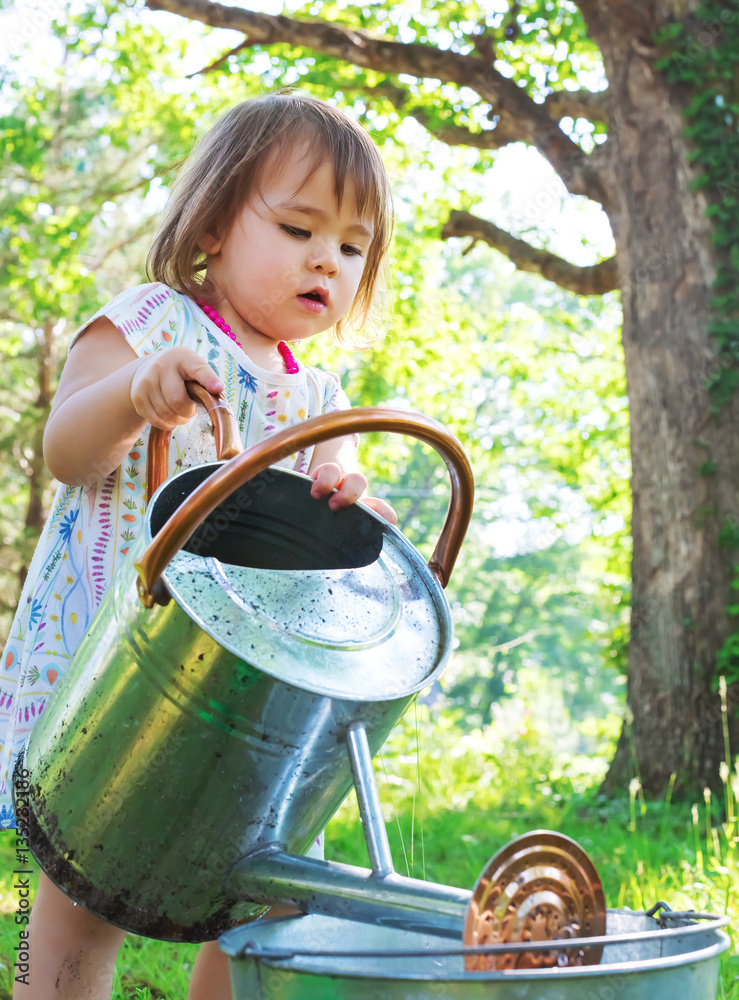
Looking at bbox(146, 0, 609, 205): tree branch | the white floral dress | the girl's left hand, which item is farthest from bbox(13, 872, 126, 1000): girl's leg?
bbox(146, 0, 609, 205): tree branch

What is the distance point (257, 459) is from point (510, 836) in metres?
3.19

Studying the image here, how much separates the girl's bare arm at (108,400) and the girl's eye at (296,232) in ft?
1.04

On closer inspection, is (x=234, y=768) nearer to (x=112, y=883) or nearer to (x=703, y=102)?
(x=112, y=883)

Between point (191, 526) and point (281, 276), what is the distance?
0.71 metres

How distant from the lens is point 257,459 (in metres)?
0.83

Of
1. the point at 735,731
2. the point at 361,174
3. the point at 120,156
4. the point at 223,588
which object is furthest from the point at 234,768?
the point at 120,156

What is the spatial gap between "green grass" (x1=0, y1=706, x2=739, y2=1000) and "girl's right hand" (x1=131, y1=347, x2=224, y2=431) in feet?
2.29

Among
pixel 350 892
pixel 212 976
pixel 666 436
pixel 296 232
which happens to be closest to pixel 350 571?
pixel 350 892

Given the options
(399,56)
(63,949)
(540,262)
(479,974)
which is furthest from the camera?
(540,262)

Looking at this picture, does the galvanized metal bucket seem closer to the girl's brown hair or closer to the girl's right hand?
the girl's right hand

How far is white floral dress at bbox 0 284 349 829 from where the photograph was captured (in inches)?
53.2

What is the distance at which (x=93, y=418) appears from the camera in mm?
1271

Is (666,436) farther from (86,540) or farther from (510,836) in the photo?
(86,540)

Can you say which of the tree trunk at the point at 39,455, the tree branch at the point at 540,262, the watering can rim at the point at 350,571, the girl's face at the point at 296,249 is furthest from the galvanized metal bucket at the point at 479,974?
A: the tree trunk at the point at 39,455
